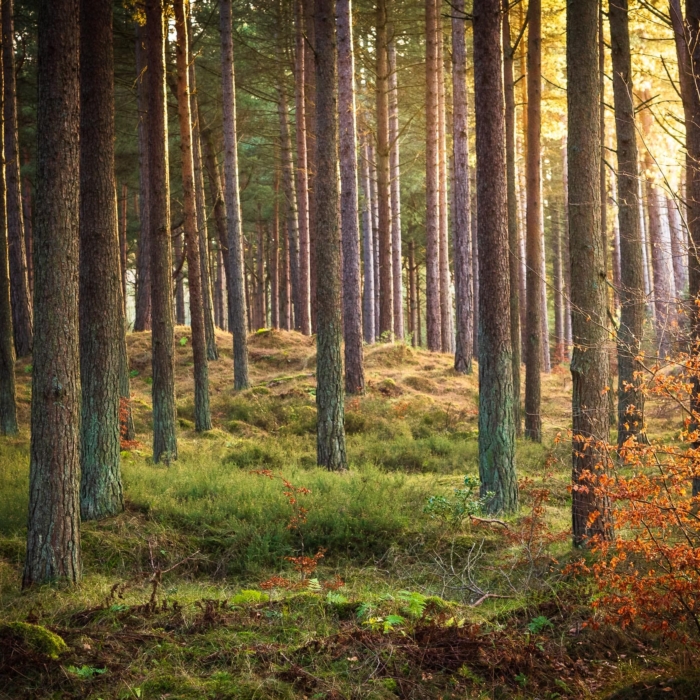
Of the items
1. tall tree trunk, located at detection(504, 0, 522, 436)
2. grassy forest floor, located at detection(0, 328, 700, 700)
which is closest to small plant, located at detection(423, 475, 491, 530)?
grassy forest floor, located at detection(0, 328, 700, 700)

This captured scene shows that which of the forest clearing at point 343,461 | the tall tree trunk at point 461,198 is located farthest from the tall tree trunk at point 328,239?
the tall tree trunk at point 461,198

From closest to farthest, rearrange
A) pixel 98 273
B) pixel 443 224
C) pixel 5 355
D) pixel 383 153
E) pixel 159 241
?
pixel 98 273 < pixel 159 241 < pixel 5 355 < pixel 383 153 < pixel 443 224

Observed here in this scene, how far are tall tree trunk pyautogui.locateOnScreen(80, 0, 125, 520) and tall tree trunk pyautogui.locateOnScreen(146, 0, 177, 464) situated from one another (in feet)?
10.00

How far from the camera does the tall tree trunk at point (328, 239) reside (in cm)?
1175

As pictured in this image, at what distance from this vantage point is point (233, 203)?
1873cm

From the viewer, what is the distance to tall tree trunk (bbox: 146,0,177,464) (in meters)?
12.3

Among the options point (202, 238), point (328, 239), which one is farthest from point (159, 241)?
point (202, 238)

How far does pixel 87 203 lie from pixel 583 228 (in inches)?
241

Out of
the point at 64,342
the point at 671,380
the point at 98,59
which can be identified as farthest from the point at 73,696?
the point at 98,59

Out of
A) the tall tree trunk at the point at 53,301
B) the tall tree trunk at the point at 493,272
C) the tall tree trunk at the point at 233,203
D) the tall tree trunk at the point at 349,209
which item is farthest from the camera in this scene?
the tall tree trunk at the point at 233,203

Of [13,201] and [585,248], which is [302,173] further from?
[585,248]

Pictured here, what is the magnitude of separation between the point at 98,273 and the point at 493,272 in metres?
→ 5.25

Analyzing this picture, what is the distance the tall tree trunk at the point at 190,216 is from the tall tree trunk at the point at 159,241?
1.27 m

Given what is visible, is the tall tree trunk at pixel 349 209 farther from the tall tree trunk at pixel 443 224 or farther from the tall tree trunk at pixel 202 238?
the tall tree trunk at pixel 443 224
